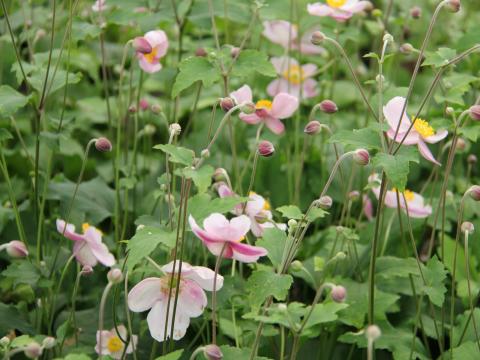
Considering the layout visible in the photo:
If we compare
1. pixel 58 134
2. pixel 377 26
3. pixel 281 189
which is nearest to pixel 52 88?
pixel 58 134

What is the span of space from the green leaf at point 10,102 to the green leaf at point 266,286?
699mm

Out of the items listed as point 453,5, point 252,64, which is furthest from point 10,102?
point 453,5

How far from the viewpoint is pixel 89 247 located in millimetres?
1818

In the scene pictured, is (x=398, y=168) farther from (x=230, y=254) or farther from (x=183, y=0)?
(x=183, y=0)

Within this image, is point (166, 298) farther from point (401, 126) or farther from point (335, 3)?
point (335, 3)

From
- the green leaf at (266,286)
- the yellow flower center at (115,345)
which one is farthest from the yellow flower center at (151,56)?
the green leaf at (266,286)

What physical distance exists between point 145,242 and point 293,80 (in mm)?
1306

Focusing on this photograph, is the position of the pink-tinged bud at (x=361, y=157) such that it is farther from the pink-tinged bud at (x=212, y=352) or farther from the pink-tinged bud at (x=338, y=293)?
the pink-tinged bud at (x=212, y=352)

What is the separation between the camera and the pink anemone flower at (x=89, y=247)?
1.80 meters

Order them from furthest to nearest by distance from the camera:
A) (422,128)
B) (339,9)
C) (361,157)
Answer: (339,9) < (422,128) < (361,157)

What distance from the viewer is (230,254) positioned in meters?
1.47

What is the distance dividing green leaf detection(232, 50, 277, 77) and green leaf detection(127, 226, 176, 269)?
0.56 m

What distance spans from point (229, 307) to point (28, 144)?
109 centimetres

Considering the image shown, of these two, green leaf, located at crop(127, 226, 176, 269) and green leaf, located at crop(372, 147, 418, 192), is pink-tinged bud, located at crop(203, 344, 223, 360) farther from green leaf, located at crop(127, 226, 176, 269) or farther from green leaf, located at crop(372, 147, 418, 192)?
green leaf, located at crop(372, 147, 418, 192)
